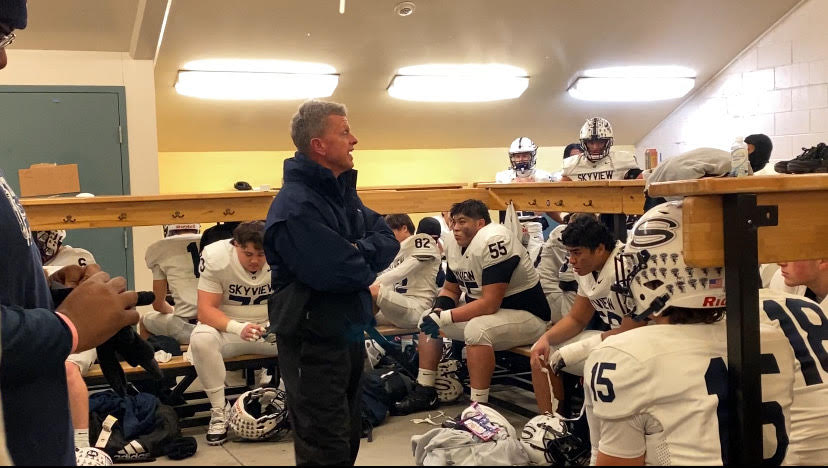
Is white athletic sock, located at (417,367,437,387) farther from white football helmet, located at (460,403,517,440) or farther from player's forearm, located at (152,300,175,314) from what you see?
player's forearm, located at (152,300,175,314)

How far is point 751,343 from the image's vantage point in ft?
6.61

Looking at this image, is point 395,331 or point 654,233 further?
point 395,331

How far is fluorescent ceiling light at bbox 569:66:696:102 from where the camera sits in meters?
9.45

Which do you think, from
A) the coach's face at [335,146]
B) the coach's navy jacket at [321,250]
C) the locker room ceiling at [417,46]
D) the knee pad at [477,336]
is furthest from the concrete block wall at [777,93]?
the coach's navy jacket at [321,250]

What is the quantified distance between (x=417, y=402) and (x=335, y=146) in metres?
2.43

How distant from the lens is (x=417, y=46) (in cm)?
820

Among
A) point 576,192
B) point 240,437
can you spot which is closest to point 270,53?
point 576,192

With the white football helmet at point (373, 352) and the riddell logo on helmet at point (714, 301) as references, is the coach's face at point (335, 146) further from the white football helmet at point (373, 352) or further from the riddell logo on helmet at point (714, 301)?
the white football helmet at point (373, 352)

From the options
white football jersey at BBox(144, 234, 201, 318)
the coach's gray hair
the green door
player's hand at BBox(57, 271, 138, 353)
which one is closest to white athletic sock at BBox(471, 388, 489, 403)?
white football jersey at BBox(144, 234, 201, 318)

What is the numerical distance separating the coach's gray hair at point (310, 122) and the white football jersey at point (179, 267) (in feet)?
8.17

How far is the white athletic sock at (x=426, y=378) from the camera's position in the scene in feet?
17.2

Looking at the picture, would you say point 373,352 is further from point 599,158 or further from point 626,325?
point 599,158

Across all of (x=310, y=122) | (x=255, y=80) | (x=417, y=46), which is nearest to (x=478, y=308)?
(x=310, y=122)

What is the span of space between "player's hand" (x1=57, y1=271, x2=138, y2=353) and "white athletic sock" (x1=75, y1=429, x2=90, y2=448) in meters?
2.72
